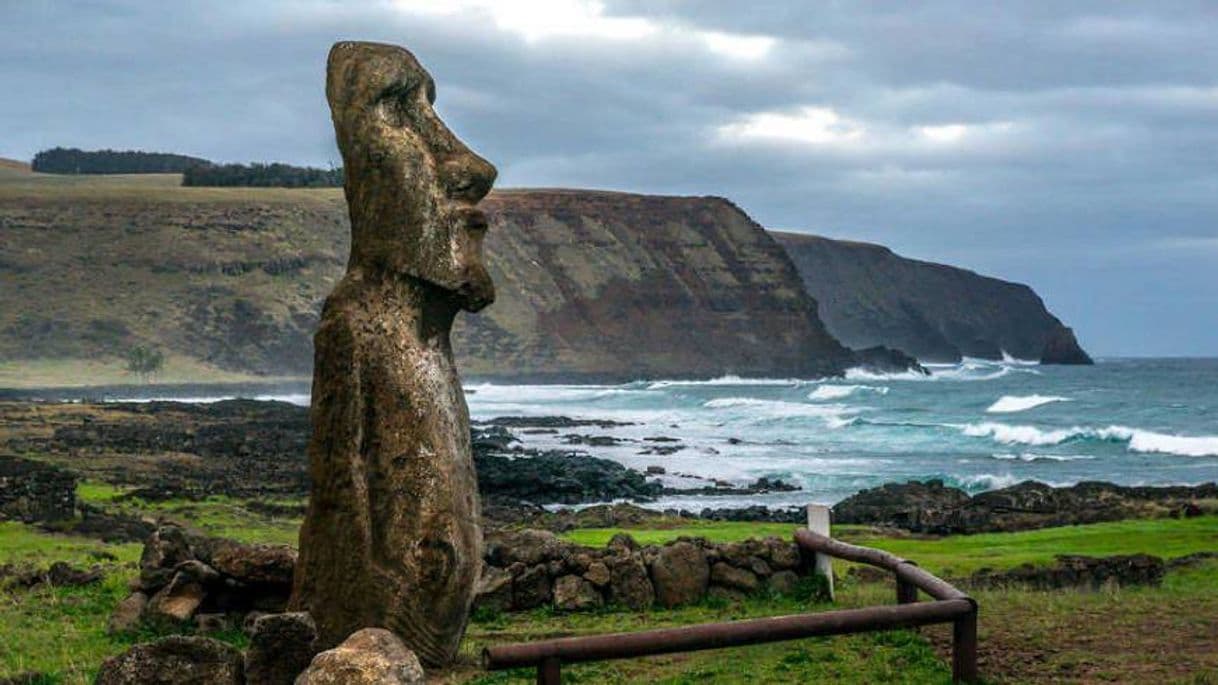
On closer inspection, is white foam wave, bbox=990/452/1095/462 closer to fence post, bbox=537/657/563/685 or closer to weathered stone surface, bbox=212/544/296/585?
weathered stone surface, bbox=212/544/296/585

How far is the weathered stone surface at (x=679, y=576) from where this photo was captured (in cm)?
1496

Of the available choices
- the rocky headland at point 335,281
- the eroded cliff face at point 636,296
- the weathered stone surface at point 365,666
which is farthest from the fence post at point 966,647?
the eroded cliff face at point 636,296

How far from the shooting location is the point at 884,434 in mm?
70250

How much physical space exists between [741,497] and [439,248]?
97.6 feet

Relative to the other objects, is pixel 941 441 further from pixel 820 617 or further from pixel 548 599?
pixel 820 617

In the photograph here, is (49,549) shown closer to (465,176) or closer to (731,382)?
(465,176)

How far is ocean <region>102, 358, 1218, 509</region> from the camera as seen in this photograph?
49031 mm

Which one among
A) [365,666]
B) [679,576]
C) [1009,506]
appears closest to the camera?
[365,666]

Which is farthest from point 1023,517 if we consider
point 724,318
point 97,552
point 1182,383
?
point 724,318

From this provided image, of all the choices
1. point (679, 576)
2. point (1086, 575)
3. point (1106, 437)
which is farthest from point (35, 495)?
point (1106, 437)

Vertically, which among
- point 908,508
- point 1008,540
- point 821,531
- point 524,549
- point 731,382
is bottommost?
point 731,382

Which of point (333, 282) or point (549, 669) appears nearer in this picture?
point (549, 669)

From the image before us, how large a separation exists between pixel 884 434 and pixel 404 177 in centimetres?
6069

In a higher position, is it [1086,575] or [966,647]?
[966,647]
